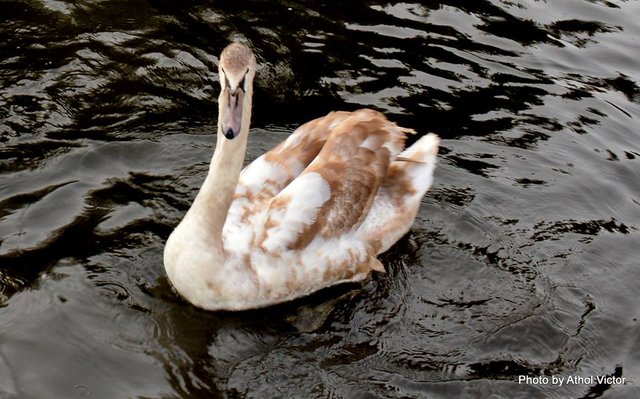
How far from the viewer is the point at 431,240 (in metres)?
8.59

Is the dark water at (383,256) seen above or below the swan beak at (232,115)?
below

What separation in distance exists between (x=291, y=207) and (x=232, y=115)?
1.17 metres

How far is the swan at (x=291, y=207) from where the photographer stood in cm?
718

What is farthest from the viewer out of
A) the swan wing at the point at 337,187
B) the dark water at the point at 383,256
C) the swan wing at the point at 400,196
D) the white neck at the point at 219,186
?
the swan wing at the point at 400,196

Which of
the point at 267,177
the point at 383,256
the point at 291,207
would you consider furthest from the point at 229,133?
the point at 383,256

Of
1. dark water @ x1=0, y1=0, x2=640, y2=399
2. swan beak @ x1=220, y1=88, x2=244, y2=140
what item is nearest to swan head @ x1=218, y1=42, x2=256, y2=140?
swan beak @ x1=220, y1=88, x2=244, y2=140

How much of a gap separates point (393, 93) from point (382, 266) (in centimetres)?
316

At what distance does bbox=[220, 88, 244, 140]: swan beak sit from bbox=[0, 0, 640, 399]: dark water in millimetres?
1589

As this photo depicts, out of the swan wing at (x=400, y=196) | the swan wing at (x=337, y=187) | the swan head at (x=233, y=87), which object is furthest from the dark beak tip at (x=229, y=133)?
the swan wing at (x=400, y=196)

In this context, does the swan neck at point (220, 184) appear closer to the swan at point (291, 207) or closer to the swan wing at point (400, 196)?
the swan at point (291, 207)

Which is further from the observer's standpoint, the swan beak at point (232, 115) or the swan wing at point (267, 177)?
the swan wing at point (267, 177)

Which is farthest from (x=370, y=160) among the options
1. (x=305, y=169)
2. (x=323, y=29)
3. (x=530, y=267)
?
(x=323, y=29)

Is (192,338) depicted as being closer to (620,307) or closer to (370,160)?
(370,160)

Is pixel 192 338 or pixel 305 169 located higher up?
pixel 305 169
